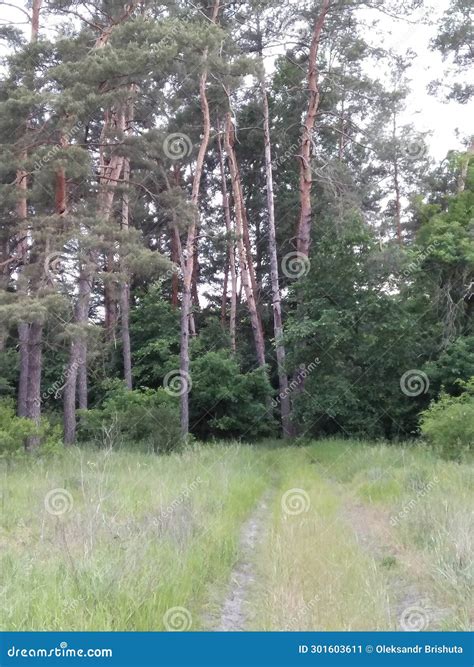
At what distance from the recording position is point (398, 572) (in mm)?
5828

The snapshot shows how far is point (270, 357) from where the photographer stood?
1139 inches

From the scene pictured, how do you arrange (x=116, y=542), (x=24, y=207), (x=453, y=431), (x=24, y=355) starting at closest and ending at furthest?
(x=116, y=542)
(x=453, y=431)
(x=24, y=207)
(x=24, y=355)

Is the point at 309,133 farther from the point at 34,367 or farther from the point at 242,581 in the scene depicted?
the point at 242,581

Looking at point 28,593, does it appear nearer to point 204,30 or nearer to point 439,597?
point 439,597

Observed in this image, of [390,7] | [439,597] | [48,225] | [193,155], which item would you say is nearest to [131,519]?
[439,597]

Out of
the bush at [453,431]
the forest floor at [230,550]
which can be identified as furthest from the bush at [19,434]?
the bush at [453,431]

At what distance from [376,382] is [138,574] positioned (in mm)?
16509

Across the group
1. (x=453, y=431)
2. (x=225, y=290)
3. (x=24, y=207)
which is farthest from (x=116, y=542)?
(x=225, y=290)

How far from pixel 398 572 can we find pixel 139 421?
37.8 ft

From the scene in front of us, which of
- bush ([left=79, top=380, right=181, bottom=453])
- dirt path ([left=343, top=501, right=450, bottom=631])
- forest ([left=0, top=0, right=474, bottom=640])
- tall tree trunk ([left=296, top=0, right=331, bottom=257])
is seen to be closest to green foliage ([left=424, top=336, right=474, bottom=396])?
forest ([left=0, top=0, right=474, bottom=640])

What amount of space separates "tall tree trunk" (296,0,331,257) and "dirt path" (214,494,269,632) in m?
14.9

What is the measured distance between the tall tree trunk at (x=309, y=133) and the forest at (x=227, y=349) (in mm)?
142

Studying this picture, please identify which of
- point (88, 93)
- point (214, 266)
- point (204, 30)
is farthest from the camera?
point (214, 266)

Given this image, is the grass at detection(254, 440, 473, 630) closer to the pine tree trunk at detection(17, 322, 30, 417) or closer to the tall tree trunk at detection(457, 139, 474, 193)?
the pine tree trunk at detection(17, 322, 30, 417)
